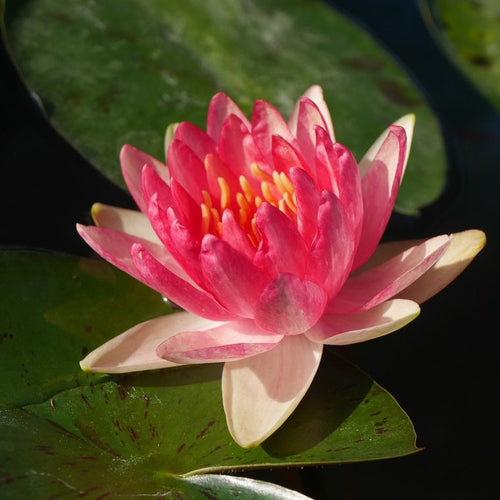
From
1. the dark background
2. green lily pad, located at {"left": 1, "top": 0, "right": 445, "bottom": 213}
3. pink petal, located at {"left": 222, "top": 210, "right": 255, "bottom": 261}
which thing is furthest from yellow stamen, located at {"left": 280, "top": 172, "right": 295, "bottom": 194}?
green lily pad, located at {"left": 1, "top": 0, "right": 445, "bottom": 213}

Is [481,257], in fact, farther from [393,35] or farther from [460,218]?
[393,35]

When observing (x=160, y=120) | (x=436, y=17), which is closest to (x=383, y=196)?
(x=160, y=120)

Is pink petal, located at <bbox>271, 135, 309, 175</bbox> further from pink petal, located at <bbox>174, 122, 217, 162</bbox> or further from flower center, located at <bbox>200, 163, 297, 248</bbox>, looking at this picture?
pink petal, located at <bbox>174, 122, 217, 162</bbox>

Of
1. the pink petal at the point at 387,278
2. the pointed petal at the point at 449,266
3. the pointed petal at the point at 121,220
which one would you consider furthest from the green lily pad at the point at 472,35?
the pointed petal at the point at 121,220

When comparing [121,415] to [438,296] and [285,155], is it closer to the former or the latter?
[285,155]

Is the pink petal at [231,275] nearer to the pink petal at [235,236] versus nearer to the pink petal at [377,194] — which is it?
the pink petal at [235,236]

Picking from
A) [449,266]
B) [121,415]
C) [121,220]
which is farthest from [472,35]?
[121,415]

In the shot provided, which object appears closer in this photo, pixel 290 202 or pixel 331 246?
pixel 331 246
